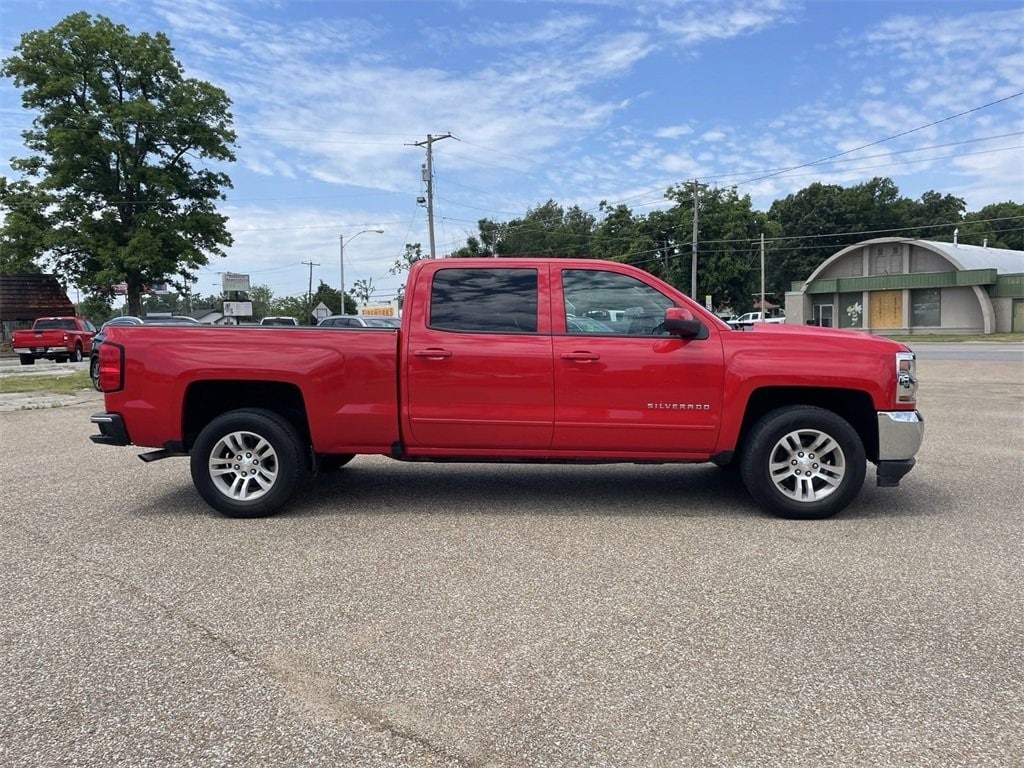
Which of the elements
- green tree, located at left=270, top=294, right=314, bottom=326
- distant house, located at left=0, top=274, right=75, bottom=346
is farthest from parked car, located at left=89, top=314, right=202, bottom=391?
green tree, located at left=270, top=294, right=314, bottom=326

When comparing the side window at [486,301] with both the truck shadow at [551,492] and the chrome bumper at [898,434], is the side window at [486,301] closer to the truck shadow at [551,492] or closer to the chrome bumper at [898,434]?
the truck shadow at [551,492]

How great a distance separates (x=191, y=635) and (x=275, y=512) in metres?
2.09

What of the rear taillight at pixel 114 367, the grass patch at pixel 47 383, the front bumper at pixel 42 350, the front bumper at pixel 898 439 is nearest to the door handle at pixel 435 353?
the rear taillight at pixel 114 367

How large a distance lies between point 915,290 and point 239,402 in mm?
55698

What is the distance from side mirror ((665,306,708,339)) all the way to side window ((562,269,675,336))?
0.61 ft

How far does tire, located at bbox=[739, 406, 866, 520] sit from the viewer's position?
533 centimetres

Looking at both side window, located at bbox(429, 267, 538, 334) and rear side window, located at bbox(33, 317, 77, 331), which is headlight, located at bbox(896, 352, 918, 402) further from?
rear side window, located at bbox(33, 317, 77, 331)

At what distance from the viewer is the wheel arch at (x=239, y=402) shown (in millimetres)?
5730

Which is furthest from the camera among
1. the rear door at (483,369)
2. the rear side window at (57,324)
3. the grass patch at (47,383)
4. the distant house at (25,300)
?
the distant house at (25,300)

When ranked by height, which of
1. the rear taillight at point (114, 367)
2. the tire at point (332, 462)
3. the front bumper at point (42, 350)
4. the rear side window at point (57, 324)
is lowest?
the tire at point (332, 462)

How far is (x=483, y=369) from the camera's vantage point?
5.44 m

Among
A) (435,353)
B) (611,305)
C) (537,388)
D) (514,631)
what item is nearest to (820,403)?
(611,305)

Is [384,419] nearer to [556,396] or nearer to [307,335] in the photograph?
[307,335]

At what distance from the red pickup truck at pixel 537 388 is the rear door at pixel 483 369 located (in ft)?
0.03
